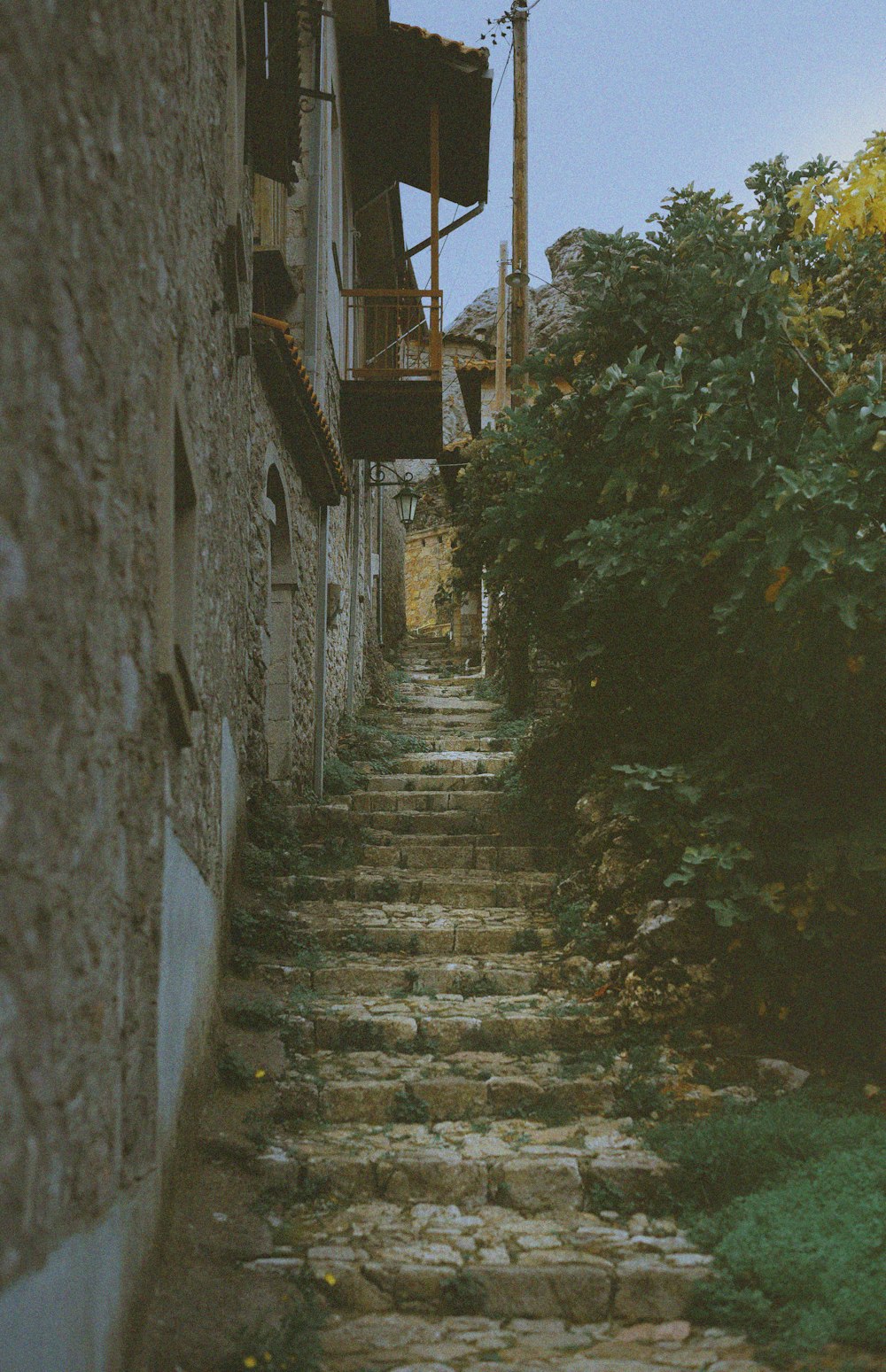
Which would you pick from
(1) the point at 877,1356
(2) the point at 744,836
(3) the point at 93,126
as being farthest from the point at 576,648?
(3) the point at 93,126

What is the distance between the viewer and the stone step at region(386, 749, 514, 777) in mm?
9523

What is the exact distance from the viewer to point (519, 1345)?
339 cm

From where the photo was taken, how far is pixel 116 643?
2.67 metres

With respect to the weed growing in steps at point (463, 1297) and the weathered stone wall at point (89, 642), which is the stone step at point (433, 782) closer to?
the weathered stone wall at point (89, 642)

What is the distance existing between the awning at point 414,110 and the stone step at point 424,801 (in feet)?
22.1

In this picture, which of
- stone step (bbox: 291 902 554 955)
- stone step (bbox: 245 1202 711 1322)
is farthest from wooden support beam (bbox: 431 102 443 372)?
stone step (bbox: 245 1202 711 1322)

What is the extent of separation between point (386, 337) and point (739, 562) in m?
9.49

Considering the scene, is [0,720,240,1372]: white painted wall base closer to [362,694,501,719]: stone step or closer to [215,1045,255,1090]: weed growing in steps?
[215,1045,255,1090]: weed growing in steps

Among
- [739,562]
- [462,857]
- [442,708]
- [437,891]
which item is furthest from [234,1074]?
[442,708]

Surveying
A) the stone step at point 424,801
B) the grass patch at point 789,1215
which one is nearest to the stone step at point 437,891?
the stone step at point 424,801

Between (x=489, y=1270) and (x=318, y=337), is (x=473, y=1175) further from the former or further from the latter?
(x=318, y=337)

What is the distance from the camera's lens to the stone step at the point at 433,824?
8203mm

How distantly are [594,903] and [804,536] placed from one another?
2704 millimetres

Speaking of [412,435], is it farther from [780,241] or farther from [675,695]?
[675,695]
